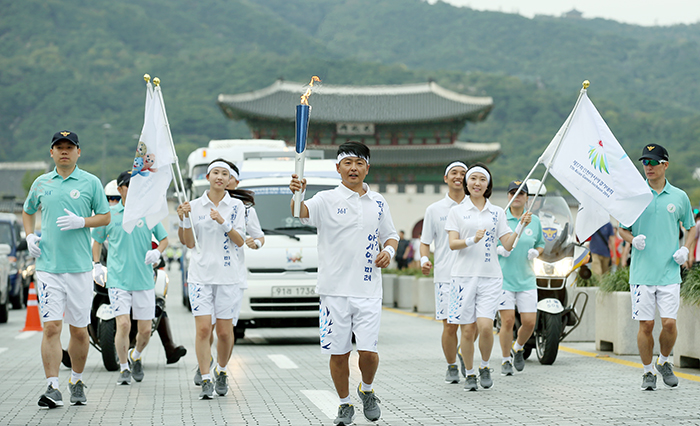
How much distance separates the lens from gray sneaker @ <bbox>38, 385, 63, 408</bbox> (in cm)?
722

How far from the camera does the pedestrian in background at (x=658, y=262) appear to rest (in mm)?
8109

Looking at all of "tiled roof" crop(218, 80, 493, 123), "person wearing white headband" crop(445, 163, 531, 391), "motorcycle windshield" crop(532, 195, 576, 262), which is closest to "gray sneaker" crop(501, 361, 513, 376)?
"person wearing white headband" crop(445, 163, 531, 391)

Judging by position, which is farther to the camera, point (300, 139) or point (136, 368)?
point (136, 368)

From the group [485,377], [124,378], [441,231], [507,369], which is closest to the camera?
[485,377]

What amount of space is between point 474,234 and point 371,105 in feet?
159

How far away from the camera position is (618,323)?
36.5 feet

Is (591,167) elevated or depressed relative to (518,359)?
elevated

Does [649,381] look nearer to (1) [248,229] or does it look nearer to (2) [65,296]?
(1) [248,229]

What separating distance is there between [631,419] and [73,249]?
14.5 feet

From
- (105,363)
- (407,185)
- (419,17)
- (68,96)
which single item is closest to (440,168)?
(407,185)

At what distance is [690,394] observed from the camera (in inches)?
305

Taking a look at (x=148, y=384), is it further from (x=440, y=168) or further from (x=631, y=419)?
(x=440, y=168)

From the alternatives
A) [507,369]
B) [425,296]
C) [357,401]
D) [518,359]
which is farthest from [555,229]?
[425,296]

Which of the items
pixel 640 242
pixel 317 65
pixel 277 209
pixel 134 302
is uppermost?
pixel 317 65
